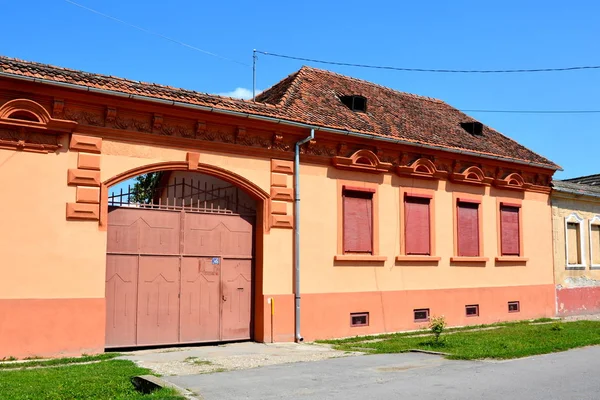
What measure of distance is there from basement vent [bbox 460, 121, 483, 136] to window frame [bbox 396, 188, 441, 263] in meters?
4.53

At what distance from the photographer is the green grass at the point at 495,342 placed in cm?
1202

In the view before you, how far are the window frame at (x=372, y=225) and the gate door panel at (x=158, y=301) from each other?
13.4 ft

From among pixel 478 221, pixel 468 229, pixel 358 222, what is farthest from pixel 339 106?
pixel 478 221

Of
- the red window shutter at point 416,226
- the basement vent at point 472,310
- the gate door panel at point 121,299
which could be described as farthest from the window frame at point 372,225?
the gate door panel at point 121,299

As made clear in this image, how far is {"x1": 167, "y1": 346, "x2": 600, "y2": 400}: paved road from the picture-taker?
27.1 feet

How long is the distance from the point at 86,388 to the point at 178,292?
16.7 ft

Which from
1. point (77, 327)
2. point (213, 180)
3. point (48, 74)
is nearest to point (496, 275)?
point (213, 180)

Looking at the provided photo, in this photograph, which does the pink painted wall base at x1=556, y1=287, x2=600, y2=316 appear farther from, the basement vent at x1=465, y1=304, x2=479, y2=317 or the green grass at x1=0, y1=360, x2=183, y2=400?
the green grass at x1=0, y1=360, x2=183, y2=400

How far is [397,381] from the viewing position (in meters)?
9.20

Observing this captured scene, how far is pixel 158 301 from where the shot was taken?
522 inches

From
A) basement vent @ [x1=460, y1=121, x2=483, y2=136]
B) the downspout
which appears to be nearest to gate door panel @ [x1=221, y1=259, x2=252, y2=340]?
the downspout

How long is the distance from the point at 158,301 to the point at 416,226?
7.49 metres

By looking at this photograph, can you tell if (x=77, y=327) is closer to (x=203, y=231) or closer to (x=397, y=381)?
(x=203, y=231)

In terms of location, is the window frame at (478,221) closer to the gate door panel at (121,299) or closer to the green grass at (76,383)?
the gate door panel at (121,299)
